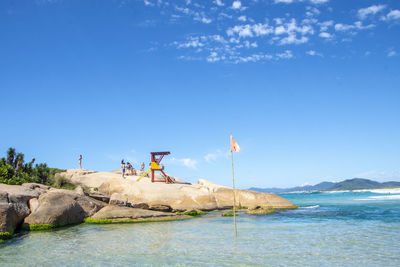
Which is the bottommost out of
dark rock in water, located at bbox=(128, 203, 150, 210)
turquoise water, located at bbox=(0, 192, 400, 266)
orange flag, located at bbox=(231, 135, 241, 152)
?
turquoise water, located at bbox=(0, 192, 400, 266)

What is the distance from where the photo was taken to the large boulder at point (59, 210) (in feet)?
61.0

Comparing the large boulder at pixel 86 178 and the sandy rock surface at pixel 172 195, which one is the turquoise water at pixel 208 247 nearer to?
the sandy rock surface at pixel 172 195

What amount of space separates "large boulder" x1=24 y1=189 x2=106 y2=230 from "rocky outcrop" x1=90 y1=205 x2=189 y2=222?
1112 mm

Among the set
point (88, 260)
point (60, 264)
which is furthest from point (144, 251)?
point (60, 264)

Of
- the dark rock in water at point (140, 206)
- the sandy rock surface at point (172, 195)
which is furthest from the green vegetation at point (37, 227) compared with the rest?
the dark rock in water at point (140, 206)

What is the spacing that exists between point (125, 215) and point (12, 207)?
766cm

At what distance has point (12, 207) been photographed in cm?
1714

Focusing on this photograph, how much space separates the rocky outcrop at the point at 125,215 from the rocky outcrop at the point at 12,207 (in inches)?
182

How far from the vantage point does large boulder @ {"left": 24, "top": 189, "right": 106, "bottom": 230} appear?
18.6 metres

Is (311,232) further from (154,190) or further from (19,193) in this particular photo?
→ (19,193)

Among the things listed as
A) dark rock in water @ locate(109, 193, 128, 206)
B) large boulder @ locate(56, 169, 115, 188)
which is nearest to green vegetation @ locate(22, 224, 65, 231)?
dark rock in water @ locate(109, 193, 128, 206)

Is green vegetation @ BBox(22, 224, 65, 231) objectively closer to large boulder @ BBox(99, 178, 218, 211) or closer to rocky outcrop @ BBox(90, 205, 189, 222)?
rocky outcrop @ BBox(90, 205, 189, 222)

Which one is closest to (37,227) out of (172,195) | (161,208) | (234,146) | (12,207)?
(12,207)

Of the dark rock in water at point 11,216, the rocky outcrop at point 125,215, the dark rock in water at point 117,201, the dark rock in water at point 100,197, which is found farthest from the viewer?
the dark rock in water at point 100,197
